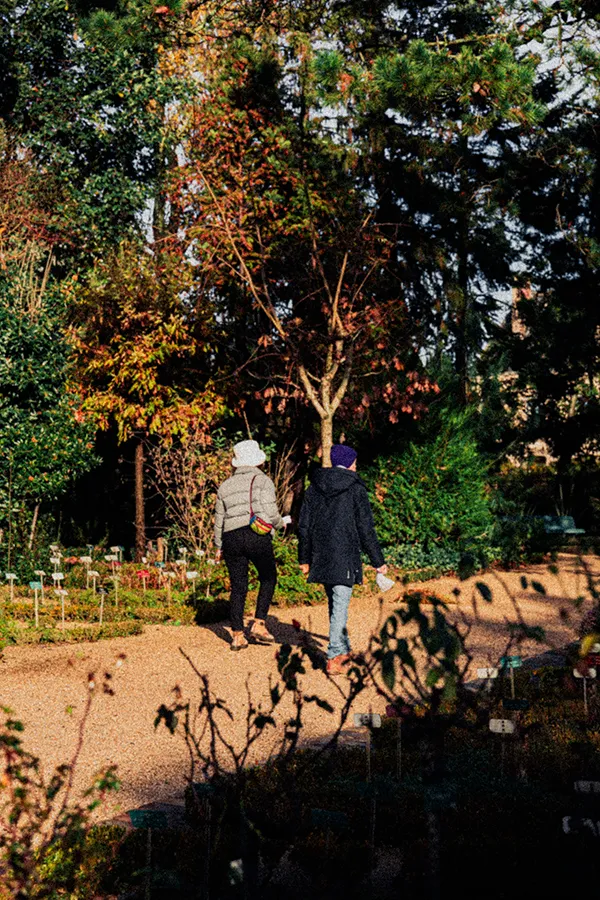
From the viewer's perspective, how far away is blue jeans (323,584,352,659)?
24.0 ft

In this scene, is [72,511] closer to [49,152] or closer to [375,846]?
[49,152]

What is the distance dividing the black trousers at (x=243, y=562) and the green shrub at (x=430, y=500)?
18.8ft

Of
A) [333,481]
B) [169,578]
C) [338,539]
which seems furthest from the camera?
[169,578]

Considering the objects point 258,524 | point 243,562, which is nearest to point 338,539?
point 258,524

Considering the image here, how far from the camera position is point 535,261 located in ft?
65.5

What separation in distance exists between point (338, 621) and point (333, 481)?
3.19ft

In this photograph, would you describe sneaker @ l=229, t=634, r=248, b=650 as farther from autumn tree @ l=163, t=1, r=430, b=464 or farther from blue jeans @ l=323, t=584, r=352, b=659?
autumn tree @ l=163, t=1, r=430, b=464

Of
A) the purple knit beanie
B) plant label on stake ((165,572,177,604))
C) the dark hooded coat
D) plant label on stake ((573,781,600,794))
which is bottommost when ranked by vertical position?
plant label on stake ((573,781,600,794))

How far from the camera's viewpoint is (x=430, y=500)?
46.7ft

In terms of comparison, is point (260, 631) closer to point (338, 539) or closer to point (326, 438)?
point (338, 539)

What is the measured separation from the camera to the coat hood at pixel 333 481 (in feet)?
24.7

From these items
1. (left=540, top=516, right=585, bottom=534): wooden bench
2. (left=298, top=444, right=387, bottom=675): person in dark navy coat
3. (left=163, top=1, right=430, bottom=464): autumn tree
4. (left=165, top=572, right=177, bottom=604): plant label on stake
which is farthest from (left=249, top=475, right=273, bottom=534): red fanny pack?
(left=540, top=516, right=585, bottom=534): wooden bench

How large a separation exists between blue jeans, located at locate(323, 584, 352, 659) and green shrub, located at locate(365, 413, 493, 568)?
6.80 m

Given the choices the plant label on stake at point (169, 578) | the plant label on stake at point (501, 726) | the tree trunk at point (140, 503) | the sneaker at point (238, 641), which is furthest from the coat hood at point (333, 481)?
the tree trunk at point (140, 503)
